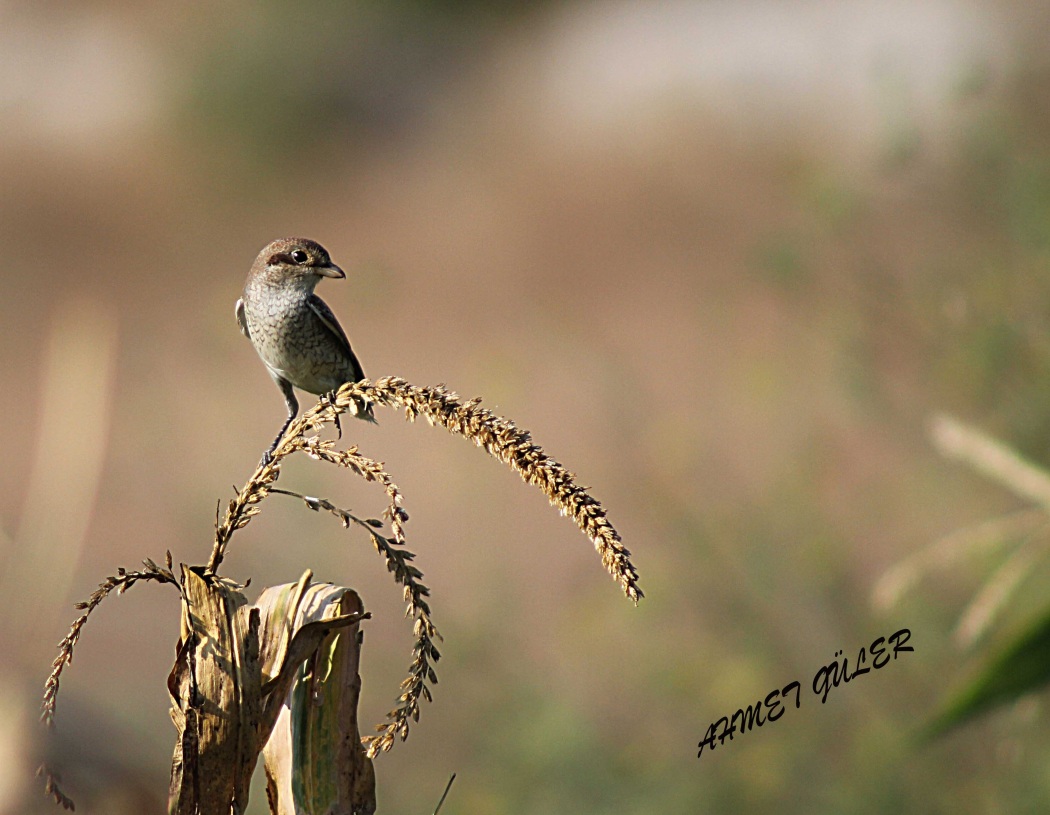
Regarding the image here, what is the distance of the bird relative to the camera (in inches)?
103

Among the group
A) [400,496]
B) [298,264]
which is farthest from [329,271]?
[400,496]

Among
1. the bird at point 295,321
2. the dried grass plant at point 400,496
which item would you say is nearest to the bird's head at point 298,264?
the bird at point 295,321

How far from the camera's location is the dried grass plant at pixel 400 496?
123 cm

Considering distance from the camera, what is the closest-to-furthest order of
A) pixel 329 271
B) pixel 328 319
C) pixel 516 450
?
pixel 516 450 < pixel 329 271 < pixel 328 319

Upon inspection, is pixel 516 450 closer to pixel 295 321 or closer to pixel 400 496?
pixel 400 496

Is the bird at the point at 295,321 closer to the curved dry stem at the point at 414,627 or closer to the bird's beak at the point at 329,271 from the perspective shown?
the bird's beak at the point at 329,271

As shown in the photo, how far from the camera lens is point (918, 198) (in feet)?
20.0

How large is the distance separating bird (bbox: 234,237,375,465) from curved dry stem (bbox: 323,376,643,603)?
3.94 feet

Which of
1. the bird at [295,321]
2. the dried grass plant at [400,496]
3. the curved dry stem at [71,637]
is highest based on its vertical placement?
the bird at [295,321]

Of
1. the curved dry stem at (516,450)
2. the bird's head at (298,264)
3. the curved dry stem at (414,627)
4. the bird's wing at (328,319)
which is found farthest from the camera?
the bird's wing at (328,319)

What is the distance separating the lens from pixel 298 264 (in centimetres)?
264

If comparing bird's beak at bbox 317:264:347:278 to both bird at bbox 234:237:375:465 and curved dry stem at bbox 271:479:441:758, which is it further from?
curved dry stem at bbox 271:479:441:758

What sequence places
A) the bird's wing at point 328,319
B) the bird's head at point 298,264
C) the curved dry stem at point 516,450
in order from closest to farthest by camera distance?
1. the curved dry stem at point 516,450
2. the bird's head at point 298,264
3. the bird's wing at point 328,319

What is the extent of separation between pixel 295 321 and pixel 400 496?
1.40 meters
